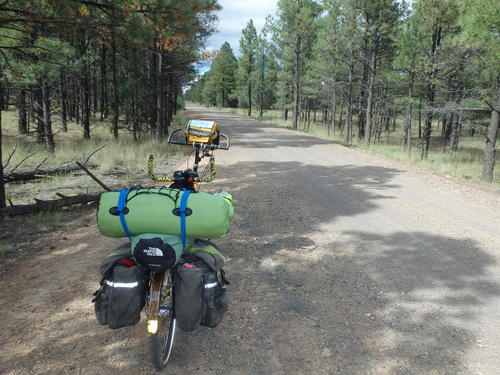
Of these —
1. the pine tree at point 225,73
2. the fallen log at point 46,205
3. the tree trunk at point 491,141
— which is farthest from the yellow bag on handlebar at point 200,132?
the pine tree at point 225,73

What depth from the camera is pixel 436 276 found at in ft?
14.4

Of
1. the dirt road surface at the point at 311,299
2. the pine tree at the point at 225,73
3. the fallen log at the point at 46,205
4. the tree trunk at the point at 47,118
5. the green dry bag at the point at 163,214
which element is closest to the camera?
the green dry bag at the point at 163,214

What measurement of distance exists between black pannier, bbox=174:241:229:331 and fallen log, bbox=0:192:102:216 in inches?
206

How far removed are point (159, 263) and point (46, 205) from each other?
5.38m

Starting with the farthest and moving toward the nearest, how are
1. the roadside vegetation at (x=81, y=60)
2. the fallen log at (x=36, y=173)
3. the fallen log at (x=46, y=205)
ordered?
the fallen log at (x=36, y=173) → the fallen log at (x=46, y=205) → the roadside vegetation at (x=81, y=60)

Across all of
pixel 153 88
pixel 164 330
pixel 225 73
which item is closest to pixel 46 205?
pixel 164 330

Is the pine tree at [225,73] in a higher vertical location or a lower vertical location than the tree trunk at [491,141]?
higher

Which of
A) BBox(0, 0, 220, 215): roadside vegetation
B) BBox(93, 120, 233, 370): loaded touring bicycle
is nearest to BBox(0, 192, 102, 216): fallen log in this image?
BBox(0, 0, 220, 215): roadside vegetation

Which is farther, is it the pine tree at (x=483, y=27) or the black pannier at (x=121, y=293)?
the pine tree at (x=483, y=27)

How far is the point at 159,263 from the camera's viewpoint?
8.15ft

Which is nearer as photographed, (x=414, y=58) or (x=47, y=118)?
(x=47, y=118)

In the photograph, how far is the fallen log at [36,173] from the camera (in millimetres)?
8966

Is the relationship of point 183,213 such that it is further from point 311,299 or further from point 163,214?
point 311,299

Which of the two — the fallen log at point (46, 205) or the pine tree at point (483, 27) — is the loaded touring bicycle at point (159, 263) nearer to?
the fallen log at point (46, 205)
